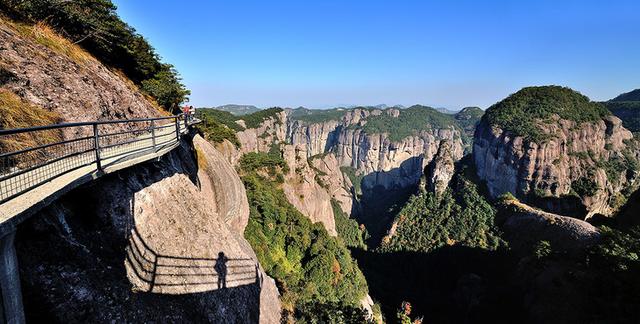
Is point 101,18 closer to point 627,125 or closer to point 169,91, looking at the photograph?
point 169,91

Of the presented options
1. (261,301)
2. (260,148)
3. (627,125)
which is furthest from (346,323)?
(627,125)

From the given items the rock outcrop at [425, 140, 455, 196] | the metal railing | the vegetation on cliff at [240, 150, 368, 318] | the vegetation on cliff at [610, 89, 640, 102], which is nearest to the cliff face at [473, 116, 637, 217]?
the rock outcrop at [425, 140, 455, 196]

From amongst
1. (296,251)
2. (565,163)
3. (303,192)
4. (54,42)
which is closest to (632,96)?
(565,163)

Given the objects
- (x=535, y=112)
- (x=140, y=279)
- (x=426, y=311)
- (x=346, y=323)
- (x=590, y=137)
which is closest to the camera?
(x=140, y=279)

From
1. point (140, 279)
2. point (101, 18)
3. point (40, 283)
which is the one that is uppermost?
point (101, 18)

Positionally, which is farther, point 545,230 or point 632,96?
point 632,96

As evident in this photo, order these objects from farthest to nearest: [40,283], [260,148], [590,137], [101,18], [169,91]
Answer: [260,148], [590,137], [169,91], [101,18], [40,283]

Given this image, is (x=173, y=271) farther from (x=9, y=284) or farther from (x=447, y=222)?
(x=447, y=222)
